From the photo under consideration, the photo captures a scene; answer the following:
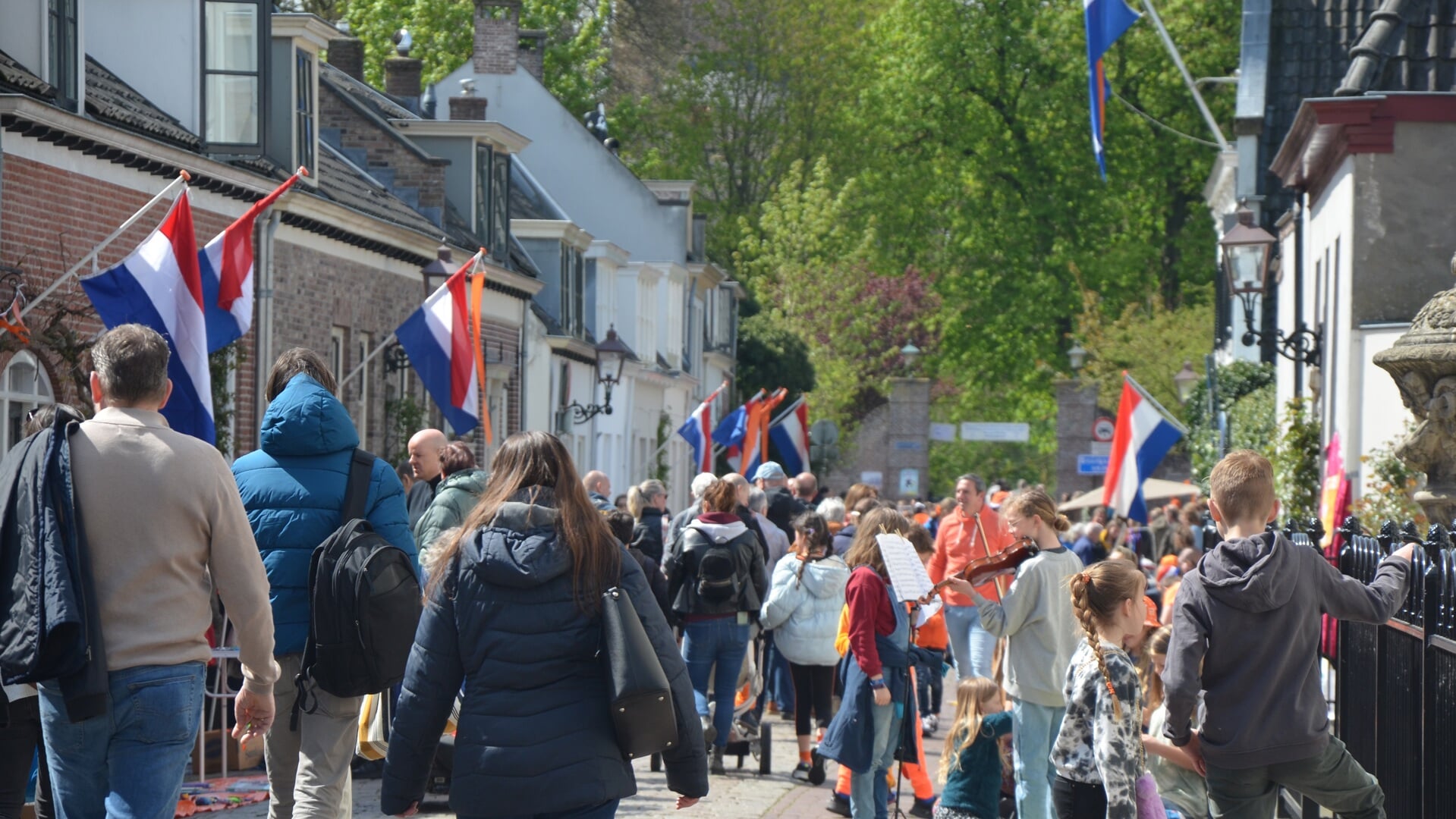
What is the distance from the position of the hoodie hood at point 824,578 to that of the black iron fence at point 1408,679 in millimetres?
3974

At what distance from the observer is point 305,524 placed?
6.75 meters

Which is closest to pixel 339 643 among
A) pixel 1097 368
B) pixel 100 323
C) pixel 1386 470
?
pixel 100 323

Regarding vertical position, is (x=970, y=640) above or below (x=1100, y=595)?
below

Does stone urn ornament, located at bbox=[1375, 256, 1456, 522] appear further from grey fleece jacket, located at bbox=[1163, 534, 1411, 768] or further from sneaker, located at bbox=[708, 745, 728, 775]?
sneaker, located at bbox=[708, 745, 728, 775]

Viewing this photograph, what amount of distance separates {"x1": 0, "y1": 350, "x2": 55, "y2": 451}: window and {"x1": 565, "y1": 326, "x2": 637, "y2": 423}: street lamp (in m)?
17.0

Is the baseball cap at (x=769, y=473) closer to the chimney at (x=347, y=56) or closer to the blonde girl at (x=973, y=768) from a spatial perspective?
the blonde girl at (x=973, y=768)

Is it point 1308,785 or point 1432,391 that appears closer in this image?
point 1308,785

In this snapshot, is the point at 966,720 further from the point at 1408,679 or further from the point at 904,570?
the point at 1408,679

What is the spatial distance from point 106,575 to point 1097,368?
4106cm

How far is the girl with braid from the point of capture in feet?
20.5

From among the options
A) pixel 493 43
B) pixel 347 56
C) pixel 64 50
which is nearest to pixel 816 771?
pixel 64 50

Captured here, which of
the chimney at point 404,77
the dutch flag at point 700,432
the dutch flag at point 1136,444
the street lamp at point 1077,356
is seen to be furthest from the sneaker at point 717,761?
the street lamp at point 1077,356

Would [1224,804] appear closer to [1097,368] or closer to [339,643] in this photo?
[339,643]

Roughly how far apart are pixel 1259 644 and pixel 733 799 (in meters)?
5.60
